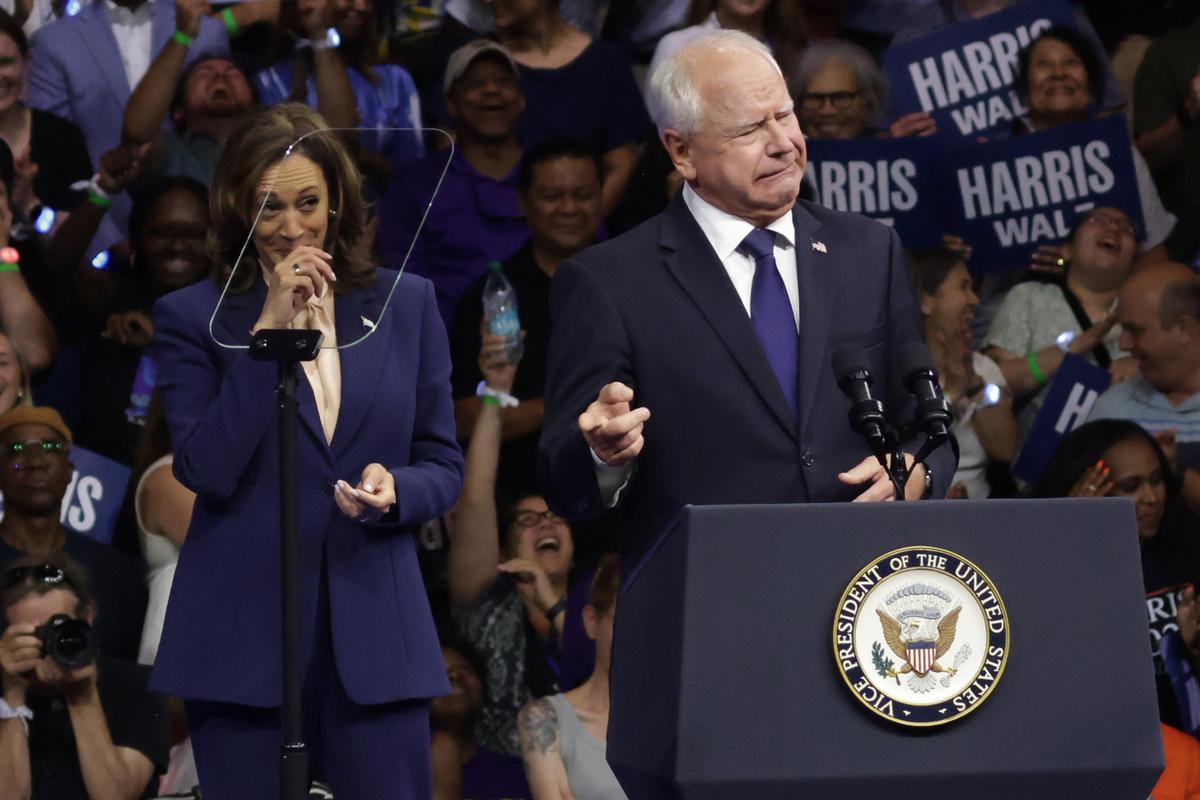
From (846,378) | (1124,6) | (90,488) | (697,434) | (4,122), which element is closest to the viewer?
(846,378)

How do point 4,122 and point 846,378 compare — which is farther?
point 4,122

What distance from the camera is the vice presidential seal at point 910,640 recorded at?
176 centimetres

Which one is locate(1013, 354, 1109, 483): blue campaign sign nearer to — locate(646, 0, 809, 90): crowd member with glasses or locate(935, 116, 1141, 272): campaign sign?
locate(935, 116, 1141, 272): campaign sign

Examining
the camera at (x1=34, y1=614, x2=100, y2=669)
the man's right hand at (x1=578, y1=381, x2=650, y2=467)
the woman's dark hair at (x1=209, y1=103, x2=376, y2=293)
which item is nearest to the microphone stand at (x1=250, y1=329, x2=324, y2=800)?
the woman's dark hair at (x1=209, y1=103, x2=376, y2=293)

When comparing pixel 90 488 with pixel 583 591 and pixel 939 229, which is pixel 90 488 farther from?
pixel 939 229

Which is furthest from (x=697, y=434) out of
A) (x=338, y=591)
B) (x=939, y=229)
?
(x=939, y=229)

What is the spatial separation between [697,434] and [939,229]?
Answer: 3.05 m

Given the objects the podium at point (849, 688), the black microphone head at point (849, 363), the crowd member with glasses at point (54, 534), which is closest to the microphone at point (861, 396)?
the black microphone head at point (849, 363)

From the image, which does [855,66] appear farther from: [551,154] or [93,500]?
[93,500]

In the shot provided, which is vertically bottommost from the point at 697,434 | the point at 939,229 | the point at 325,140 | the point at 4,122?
the point at 697,434

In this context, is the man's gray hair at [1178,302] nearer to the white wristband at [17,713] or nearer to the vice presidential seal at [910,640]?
the white wristband at [17,713]

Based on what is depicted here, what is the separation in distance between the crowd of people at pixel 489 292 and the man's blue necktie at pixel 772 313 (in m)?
1.39

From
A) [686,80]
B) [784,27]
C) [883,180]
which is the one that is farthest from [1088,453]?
[686,80]

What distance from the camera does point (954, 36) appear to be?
523 centimetres
